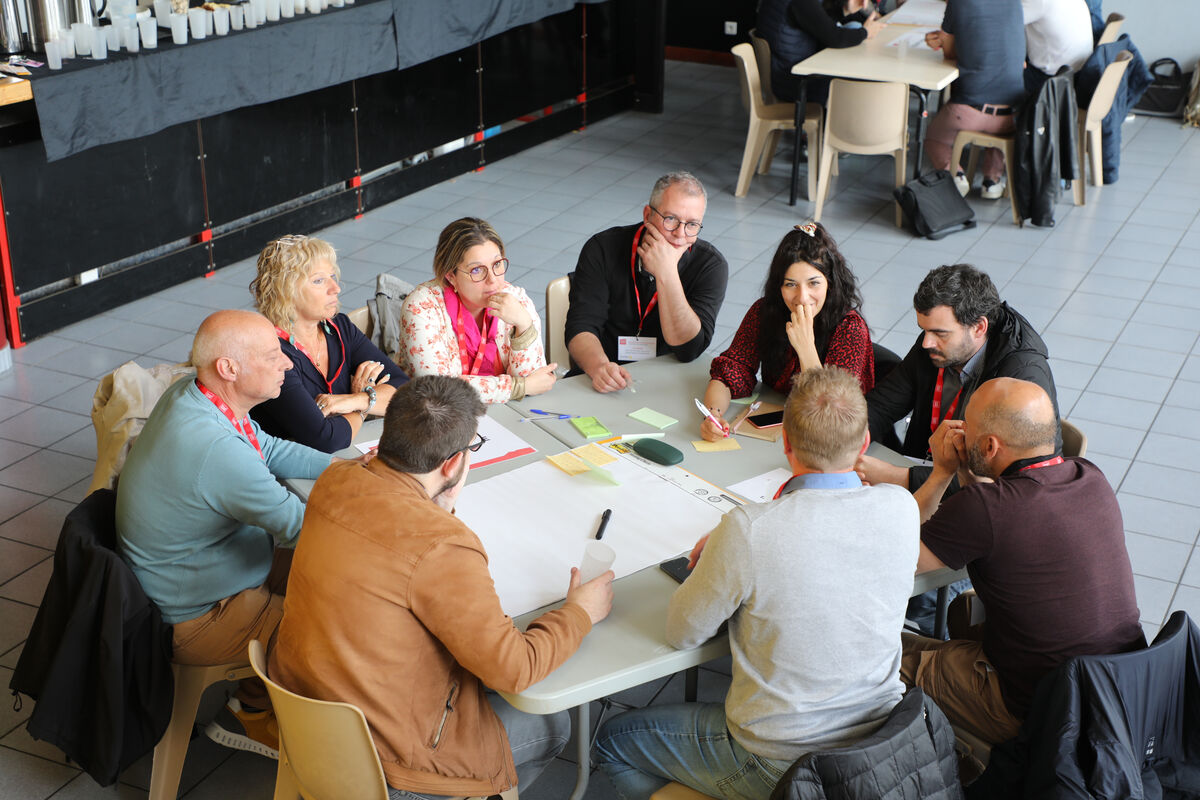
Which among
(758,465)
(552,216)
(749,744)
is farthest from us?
(552,216)

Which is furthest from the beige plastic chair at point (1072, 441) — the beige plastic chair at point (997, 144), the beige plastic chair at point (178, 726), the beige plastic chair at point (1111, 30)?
the beige plastic chair at point (1111, 30)

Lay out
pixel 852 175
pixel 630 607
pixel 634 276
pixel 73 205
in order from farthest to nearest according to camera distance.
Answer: pixel 852 175, pixel 73 205, pixel 634 276, pixel 630 607

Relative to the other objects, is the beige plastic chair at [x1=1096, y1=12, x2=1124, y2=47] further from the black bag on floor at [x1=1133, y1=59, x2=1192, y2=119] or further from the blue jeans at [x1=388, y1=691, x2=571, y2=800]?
the blue jeans at [x1=388, y1=691, x2=571, y2=800]

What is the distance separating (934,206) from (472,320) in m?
4.36

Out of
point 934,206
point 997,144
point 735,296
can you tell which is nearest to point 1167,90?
point 997,144

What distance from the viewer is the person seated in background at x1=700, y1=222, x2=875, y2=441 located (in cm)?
348

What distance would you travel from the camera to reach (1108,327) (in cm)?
600

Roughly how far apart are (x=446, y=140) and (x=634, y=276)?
4.27 metres

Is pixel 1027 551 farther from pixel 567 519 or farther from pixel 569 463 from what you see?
pixel 569 463

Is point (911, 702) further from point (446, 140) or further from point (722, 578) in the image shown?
point (446, 140)

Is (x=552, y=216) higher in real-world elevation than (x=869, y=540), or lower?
lower

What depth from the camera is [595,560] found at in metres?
2.53

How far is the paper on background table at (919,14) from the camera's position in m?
8.80

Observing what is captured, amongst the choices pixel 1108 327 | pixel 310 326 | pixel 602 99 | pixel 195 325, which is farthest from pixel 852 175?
pixel 310 326
